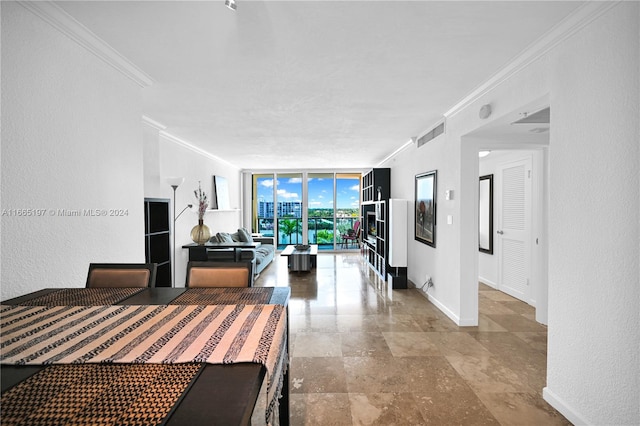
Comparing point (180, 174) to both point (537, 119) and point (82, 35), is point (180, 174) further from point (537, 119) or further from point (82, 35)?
point (537, 119)

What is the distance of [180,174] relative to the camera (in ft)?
16.9

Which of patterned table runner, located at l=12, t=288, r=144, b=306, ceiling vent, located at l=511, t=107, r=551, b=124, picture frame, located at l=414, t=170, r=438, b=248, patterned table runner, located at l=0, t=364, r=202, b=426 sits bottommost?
patterned table runner, located at l=0, t=364, r=202, b=426

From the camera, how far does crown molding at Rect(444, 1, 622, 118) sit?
5.45 ft

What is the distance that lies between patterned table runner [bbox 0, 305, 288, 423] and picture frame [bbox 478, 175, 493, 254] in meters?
4.64

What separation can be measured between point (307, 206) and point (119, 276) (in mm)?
7380

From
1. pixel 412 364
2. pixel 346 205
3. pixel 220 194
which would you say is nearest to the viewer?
pixel 412 364

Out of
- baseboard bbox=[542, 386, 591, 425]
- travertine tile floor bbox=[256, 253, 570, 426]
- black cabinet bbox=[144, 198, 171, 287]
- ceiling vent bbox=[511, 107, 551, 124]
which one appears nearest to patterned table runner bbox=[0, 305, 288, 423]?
travertine tile floor bbox=[256, 253, 570, 426]

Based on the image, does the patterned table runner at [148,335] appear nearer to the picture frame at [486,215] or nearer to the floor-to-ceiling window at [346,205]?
the picture frame at [486,215]

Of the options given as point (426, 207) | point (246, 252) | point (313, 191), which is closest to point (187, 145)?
point (246, 252)

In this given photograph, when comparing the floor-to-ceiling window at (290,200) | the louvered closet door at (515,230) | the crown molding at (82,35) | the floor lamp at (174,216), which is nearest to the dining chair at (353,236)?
the floor-to-ceiling window at (290,200)

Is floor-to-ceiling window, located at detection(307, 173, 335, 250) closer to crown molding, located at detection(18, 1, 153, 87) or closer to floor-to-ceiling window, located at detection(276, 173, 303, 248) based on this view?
floor-to-ceiling window, located at detection(276, 173, 303, 248)

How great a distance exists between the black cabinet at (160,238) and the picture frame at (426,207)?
350cm

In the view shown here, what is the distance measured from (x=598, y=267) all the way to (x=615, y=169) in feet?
1.80

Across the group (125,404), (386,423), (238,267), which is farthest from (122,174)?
(386,423)
